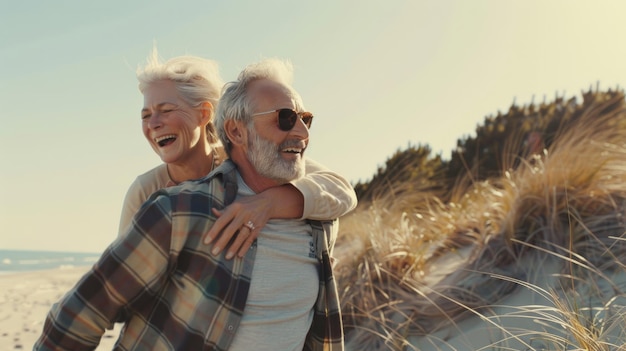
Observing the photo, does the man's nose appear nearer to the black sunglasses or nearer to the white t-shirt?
the black sunglasses

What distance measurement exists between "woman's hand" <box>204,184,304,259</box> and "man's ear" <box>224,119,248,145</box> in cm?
29

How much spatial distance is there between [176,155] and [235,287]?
3.76ft

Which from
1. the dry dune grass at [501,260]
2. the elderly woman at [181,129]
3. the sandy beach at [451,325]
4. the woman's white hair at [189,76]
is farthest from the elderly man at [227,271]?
the dry dune grass at [501,260]

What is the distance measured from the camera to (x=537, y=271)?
538cm

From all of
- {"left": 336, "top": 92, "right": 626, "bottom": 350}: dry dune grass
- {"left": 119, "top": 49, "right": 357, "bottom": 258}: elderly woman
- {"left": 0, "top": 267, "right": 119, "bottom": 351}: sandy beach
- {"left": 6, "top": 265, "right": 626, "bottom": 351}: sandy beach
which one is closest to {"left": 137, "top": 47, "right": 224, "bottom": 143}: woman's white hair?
{"left": 119, "top": 49, "right": 357, "bottom": 258}: elderly woman

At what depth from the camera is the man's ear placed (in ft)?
9.63

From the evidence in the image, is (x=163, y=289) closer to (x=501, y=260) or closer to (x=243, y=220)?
(x=243, y=220)

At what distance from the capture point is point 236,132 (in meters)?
2.97

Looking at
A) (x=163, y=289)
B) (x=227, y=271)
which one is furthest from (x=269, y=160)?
(x=163, y=289)

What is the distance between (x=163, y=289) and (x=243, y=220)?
0.42 metres

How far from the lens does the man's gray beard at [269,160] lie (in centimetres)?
287

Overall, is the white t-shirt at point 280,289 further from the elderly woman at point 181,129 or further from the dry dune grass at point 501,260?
the dry dune grass at point 501,260

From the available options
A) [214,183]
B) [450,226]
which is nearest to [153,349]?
[214,183]

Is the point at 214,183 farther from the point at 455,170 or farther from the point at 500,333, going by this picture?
the point at 455,170
